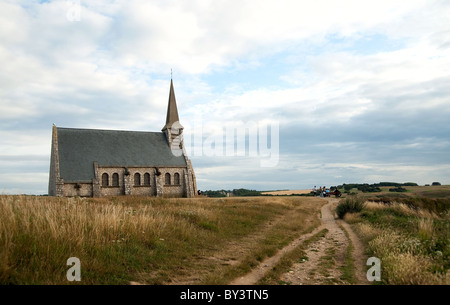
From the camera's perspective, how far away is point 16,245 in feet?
22.5

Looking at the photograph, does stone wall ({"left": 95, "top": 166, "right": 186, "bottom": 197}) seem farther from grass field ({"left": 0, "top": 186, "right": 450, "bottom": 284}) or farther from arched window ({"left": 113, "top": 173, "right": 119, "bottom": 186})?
grass field ({"left": 0, "top": 186, "right": 450, "bottom": 284})

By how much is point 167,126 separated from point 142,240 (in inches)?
1768

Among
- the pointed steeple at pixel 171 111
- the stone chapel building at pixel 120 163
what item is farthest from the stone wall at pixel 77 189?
the pointed steeple at pixel 171 111

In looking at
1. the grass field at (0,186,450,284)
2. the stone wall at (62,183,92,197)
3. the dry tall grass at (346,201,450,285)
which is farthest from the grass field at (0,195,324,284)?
the stone wall at (62,183,92,197)

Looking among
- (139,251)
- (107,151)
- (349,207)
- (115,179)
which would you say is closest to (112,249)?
(139,251)

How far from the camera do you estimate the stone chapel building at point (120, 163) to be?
42.2m

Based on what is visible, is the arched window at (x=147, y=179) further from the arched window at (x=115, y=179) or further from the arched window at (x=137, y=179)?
the arched window at (x=115, y=179)

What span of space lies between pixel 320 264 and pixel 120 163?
4050cm

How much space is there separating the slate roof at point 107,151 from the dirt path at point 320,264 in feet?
119

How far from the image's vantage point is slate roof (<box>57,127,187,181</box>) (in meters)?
42.8

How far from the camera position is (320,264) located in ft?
32.9
